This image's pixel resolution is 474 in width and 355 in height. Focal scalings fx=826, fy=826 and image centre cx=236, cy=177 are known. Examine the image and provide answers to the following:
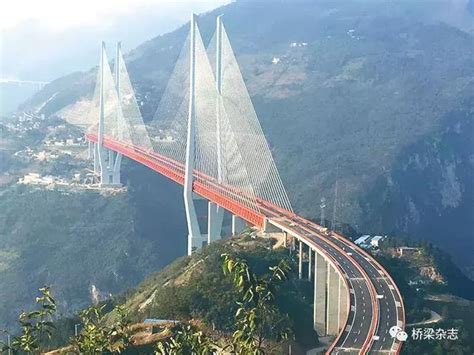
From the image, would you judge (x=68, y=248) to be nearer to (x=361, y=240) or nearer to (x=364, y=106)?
(x=361, y=240)

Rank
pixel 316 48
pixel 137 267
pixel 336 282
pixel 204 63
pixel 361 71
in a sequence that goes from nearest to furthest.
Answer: pixel 336 282
pixel 204 63
pixel 137 267
pixel 361 71
pixel 316 48

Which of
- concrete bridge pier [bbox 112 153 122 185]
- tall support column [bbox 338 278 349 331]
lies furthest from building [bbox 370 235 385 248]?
concrete bridge pier [bbox 112 153 122 185]

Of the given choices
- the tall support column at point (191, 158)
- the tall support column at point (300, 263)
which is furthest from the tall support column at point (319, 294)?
the tall support column at point (191, 158)

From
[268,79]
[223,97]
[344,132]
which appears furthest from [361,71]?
[223,97]

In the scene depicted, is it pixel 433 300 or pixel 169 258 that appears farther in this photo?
pixel 169 258

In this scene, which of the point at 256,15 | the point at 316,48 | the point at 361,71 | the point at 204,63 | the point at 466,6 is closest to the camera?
the point at 204,63

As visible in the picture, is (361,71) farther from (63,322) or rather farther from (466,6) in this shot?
(63,322)
